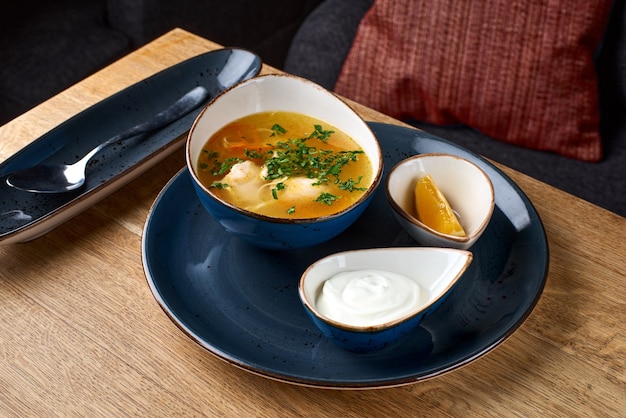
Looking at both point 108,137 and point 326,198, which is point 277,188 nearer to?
point 326,198

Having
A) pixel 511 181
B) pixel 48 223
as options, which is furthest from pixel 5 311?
pixel 511 181

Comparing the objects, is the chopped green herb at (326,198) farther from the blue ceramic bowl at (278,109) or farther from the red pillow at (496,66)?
the red pillow at (496,66)

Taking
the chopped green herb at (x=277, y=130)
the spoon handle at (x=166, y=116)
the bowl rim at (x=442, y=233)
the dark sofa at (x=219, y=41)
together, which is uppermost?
the chopped green herb at (x=277, y=130)

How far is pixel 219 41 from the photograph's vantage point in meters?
2.28

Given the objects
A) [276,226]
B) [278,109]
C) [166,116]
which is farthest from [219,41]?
[276,226]

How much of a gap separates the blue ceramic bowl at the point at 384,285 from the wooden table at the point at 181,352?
3.4 inches

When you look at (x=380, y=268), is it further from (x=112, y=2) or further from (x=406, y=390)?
(x=112, y=2)

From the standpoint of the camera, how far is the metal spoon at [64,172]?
97cm

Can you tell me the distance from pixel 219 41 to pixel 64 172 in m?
1.37

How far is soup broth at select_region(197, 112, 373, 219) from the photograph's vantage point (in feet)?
2.93

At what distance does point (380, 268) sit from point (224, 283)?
209 mm

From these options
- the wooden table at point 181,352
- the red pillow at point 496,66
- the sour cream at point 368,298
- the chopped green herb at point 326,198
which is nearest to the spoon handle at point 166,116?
the wooden table at point 181,352

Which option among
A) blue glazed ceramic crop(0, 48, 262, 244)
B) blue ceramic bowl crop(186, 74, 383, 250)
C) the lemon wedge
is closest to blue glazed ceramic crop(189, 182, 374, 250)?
blue ceramic bowl crop(186, 74, 383, 250)

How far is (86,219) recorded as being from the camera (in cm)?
101
